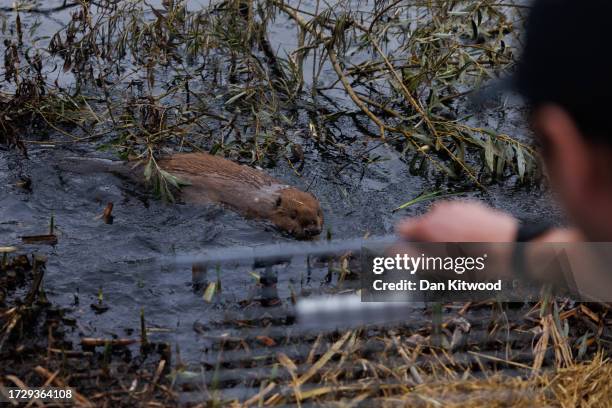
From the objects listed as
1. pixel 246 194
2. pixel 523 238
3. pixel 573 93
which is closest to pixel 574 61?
pixel 573 93

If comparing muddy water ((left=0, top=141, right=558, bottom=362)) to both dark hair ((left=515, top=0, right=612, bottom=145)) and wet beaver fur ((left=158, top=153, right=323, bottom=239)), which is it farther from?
dark hair ((left=515, top=0, right=612, bottom=145))

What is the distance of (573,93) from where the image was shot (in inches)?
47.2

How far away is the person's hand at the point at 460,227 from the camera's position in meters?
2.08

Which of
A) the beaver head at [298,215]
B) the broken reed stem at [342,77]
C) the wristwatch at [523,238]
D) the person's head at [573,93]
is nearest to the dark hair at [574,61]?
the person's head at [573,93]

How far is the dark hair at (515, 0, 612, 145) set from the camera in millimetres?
1153

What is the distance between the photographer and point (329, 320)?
329cm

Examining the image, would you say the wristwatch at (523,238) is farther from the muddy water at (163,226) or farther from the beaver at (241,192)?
the beaver at (241,192)

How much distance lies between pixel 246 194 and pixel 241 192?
0.03 meters

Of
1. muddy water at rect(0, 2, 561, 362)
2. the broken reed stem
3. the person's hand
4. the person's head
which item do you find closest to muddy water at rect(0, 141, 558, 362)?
muddy water at rect(0, 2, 561, 362)

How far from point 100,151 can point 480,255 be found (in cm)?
325

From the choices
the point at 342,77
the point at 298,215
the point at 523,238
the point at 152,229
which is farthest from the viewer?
the point at 342,77

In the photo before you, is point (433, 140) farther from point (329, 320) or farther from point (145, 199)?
point (329, 320)

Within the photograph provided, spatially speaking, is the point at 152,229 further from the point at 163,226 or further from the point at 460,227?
the point at 460,227

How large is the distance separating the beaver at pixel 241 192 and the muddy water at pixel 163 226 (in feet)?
0.23
